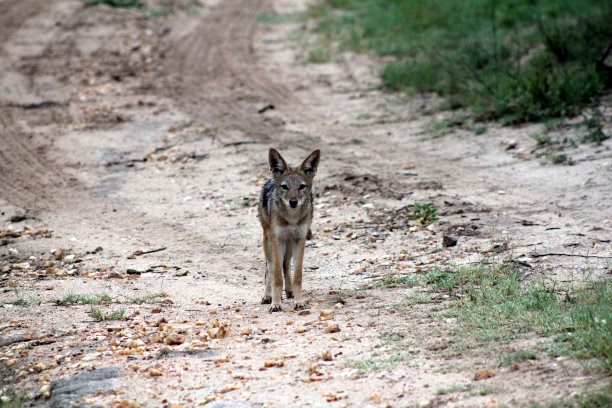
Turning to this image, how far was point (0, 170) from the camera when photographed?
1212cm

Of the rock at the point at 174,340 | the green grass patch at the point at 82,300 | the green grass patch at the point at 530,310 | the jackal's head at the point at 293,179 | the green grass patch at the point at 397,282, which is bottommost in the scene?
the green grass patch at the point at 82,300

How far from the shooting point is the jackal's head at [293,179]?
7.05 metres

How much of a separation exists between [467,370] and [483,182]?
5759 mm

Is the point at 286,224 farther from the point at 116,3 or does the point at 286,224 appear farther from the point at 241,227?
the point at 116,3

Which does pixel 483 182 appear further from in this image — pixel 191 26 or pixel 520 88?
pixel 191 26

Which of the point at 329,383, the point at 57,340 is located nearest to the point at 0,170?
the point at 57,340

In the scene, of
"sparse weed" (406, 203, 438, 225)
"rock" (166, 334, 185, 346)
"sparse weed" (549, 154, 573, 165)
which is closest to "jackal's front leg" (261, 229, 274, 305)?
"rock" (166, 334, 185, 346)

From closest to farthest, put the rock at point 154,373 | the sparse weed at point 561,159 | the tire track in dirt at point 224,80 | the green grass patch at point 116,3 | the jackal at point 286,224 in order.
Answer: the rock at point 154,373, the jackal at point 286,224, the sparse weed at point 561,159, the tire track in dirt at point 224,80, the green grass patch at point 116,3

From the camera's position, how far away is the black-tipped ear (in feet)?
24.0

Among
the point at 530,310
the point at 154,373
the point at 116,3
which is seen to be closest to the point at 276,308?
the point at 154,373

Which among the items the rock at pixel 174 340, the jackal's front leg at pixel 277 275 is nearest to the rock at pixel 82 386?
the rock at pixel 174 340

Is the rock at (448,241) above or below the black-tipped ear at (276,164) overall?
below

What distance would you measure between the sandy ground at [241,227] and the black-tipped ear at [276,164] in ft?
4.57

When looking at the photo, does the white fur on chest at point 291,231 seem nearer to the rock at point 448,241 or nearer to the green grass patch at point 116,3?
the rock at point 448,241
